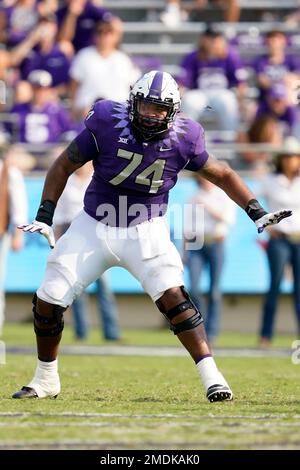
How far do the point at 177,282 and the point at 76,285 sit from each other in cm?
63

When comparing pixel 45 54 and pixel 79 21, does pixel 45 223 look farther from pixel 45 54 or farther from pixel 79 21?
pixel 79 21

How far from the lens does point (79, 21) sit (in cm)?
1598

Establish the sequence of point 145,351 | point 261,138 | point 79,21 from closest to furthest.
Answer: point 145,351, point 261,138, point 79,21

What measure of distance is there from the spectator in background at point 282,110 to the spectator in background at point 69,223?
10.2 feet

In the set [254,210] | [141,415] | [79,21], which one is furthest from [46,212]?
[79,21]

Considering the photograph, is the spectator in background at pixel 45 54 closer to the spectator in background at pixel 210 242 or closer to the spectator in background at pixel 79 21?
the spectator in background at pixel 79 21

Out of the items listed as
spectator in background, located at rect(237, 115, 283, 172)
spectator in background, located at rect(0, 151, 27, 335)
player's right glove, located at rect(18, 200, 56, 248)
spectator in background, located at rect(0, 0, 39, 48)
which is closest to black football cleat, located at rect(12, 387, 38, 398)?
player's right glove, located at rect(18, 200, 56, 248)

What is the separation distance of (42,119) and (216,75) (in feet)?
7.82

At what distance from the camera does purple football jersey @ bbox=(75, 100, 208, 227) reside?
6.79 m

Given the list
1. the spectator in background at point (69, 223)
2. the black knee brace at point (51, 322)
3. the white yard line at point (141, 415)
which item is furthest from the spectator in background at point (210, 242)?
the white yard line at point (141, 415)

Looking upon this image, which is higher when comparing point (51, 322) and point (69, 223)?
point (69, 223)

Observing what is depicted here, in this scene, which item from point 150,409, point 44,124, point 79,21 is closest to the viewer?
point 150,409
